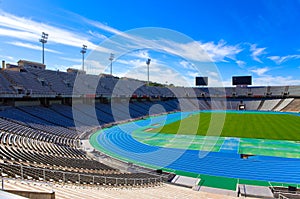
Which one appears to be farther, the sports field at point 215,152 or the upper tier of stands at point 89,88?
the upper tier of stands at point 89,88

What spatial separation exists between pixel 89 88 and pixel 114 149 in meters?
20.0

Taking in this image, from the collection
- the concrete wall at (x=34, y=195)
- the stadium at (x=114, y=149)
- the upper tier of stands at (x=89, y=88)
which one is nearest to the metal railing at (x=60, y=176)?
the stadium at (x=114, y=149)

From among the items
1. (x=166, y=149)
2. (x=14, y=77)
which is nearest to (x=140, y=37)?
(x=166, y=149)

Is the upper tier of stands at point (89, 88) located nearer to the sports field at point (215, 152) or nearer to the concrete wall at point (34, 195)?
the sports field at point (215, 152)

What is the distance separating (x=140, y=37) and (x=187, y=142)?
10.2 metres

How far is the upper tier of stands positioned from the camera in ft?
84.5

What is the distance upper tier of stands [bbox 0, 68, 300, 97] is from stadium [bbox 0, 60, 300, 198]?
0.20 m

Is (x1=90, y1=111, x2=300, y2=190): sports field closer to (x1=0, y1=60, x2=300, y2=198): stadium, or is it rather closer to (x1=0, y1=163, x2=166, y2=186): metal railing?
(x1=0, y1=60, x2=300, y2=198): stadium

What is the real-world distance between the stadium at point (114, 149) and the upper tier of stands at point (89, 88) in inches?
7.7

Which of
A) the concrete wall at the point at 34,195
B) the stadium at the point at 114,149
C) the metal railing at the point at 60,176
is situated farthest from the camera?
the stadium at the point at 114,149

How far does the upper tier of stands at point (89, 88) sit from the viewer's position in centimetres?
A: 2577

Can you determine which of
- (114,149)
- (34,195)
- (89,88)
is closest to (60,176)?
(34,195)

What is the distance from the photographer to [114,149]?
62.5ft

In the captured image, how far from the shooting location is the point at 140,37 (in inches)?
772
